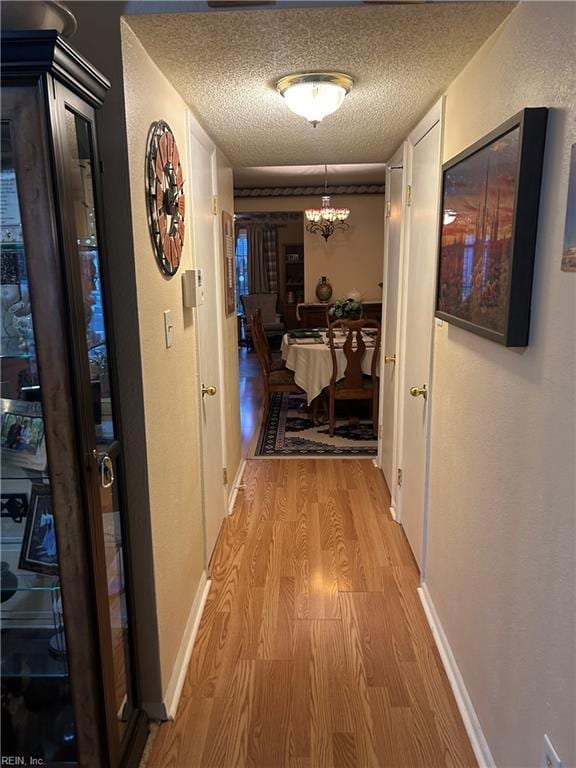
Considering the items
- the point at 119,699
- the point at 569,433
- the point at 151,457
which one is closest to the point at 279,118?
the point at 151,457

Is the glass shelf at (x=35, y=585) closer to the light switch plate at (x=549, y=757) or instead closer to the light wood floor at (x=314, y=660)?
the light wood floor at (x=314, y=660)

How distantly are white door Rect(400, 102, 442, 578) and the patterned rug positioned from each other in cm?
140

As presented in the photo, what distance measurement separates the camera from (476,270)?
1.58m

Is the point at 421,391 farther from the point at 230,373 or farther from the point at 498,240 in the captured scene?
the point at 230,373

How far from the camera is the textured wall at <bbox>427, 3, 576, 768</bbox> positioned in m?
1.09

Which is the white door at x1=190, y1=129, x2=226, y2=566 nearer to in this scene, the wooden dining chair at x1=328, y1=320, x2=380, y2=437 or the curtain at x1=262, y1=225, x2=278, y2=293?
the wooden dining chair at x1=328, y1=320, x2=380, y2=437

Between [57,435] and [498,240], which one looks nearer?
[57,435]

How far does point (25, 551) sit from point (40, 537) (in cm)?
7

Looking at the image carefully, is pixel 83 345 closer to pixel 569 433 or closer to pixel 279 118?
pixel 569 433

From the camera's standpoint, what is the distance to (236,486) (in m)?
3.62

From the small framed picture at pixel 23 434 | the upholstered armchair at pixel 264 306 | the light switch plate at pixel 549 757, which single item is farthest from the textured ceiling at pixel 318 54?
the upholstered armchair at pixel 264 306

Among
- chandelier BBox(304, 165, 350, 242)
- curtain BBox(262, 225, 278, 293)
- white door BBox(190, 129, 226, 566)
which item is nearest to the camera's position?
white door BBox(190, 129, 226, 566)

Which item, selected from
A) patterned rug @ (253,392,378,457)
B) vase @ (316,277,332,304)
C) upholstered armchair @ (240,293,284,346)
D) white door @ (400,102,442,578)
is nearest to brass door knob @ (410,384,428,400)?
white door @ (400,102,442,578)

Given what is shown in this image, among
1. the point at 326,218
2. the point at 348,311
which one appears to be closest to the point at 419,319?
the point at 348,311
